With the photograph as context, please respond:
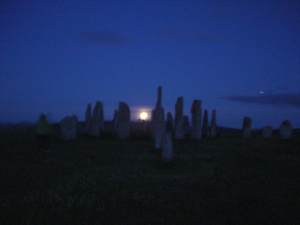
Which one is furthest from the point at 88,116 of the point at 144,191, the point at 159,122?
the point at 144,191

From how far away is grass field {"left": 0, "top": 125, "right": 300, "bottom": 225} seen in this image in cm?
Result: 667

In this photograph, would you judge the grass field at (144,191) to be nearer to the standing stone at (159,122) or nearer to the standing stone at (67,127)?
the standing stone at (159,122)

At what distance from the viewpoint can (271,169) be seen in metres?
13.3

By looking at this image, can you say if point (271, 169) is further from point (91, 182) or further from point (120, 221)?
point (120, 221)

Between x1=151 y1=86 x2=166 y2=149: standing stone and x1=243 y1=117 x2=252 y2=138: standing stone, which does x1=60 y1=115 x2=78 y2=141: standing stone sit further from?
x1=243 y1=117 x2=252 y2=138: standing stone

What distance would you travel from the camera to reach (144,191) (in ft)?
29.2

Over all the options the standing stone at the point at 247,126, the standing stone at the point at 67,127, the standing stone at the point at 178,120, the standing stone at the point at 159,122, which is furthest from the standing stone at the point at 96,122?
the standing stone at the point at 247,126

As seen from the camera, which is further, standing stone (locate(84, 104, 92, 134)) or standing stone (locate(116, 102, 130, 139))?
standing stone (locate(84, 104, 92, 134))

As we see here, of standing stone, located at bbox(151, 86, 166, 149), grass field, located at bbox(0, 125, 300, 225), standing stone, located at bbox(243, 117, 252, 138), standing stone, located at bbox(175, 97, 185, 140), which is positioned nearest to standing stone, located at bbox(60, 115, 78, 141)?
standing stone, located at bbox(151, 86, 166, 149)

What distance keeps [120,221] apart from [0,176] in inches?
227

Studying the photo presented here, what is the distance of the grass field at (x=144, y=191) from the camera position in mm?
6668

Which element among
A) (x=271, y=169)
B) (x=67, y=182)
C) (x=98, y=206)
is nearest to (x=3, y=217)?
(x=98, y=206)

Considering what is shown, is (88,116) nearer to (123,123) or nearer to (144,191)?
(123,123)

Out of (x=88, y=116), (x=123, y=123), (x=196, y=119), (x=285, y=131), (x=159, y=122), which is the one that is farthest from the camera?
(x=285, y=131)
